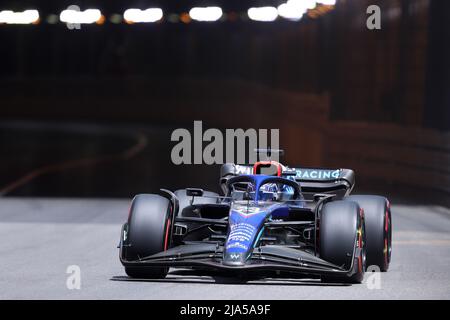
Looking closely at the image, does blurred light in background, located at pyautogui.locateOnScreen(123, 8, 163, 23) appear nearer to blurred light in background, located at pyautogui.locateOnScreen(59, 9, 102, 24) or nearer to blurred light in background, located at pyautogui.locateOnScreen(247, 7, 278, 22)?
blurred light in background, located at pyautogui.locateOnScreen(59, 9, 102, 24)

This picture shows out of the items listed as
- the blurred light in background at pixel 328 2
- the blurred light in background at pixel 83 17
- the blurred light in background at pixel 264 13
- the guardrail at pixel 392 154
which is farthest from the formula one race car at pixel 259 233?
the blurred light in background at pixel 83 17

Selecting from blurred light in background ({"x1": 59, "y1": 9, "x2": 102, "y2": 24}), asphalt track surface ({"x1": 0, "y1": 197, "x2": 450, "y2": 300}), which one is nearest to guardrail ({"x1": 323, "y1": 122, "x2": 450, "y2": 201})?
asphalt track surface ({"x1": 0, "y1": 197, "x2": 450, "y2": 300})

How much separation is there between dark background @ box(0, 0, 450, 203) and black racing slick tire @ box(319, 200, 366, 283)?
9773mm

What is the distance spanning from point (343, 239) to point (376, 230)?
1.08 m

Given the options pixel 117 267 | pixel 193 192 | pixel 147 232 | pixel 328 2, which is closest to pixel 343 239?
pixel 147 232

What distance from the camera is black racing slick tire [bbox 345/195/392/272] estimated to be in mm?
11539

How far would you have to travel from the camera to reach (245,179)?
11.6 m

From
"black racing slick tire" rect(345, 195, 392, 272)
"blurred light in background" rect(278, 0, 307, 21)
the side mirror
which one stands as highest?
"blurred light in background" rect(278, 0, 307, 21)

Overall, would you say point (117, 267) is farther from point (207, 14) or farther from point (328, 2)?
point (207, 14)

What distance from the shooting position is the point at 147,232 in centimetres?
1081

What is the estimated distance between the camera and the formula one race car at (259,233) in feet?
34.3

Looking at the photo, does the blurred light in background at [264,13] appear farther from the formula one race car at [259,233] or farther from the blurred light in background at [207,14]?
the formula one race car at [259,233]

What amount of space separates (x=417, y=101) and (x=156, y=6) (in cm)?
1296
